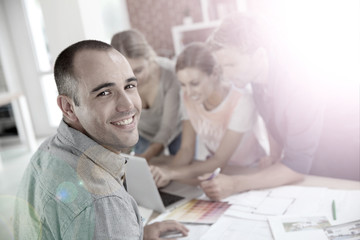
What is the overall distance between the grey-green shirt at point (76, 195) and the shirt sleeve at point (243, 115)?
702mm

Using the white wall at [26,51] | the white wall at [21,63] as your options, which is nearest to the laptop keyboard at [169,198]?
the white wall at [26,51]

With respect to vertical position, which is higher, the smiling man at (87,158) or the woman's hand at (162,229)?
the smiling man at (87,158)

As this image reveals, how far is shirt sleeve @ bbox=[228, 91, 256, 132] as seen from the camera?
1.48 metres

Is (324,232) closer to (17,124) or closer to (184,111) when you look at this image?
(184,111)

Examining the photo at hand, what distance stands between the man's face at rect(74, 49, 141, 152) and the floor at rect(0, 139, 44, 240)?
1.66 metres

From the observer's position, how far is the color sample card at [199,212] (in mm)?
1092

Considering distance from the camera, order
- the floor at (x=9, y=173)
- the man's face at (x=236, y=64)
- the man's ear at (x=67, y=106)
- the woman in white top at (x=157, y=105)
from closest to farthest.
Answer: the man's ear at (x=67, y=106)
the man's face at (x=236, y=64)
the woman in white top at (x=157, y=105)
the floor at (x=9, y=173)

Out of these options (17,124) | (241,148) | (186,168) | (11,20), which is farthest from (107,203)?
(11,20)

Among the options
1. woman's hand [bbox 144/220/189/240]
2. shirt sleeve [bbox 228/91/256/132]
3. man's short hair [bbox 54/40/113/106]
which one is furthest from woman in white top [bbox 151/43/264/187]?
man's short hair [bbox 54/40/113/106]

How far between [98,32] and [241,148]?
99 centimetres

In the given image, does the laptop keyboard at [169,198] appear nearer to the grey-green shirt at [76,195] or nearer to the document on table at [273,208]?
the document on table at [273,208]

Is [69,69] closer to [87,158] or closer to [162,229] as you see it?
[87,158]

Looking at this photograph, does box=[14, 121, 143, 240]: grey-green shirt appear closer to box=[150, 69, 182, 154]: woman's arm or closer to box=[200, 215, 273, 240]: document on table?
box=[200, 215, 273, 240]: document on table

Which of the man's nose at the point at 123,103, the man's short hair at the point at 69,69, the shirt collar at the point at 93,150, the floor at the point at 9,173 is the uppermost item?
the man's short hair at the point at 69,69
